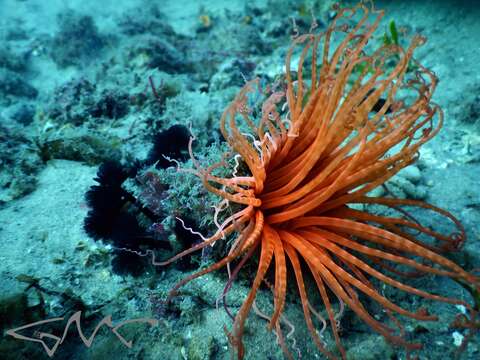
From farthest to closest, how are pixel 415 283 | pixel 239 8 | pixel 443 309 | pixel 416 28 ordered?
pixel 239 8 < pixel 416 28 < pixel 415 283 < pixel 443 309

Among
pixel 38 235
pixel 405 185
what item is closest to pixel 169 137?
pixel 38 235

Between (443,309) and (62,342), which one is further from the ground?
(443,309)

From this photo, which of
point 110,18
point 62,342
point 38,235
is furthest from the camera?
point 110,18

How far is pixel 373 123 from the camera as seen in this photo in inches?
82.6

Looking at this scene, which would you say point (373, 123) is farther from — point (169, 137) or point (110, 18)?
point (110, 18)

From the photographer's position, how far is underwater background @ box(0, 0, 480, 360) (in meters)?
2.18

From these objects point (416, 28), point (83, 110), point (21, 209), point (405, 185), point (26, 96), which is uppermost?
point (416, 28)

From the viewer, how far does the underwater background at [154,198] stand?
218 centimetres

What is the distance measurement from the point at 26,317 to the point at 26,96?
315 inches

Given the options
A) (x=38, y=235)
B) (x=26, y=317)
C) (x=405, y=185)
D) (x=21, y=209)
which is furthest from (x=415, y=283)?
(x=21, y=209)

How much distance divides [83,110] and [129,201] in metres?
2.74

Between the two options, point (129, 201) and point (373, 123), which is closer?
point (373, 123)

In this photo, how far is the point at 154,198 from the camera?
2701mm

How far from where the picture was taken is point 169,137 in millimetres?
3211
